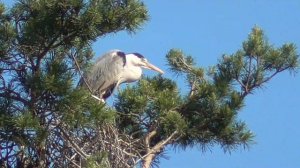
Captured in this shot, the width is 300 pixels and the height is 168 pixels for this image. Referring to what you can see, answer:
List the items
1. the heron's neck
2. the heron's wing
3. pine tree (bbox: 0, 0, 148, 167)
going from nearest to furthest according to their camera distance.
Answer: pine tree (bbox: 0, 0, 148, 167)
the heron's wing
the heron's neck

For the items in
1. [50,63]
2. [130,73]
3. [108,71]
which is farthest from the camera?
[130,73]

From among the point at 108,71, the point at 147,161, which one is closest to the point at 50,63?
the point at 147,161

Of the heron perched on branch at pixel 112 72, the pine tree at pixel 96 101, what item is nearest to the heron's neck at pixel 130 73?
the heron perched on branch at pixel 112 72

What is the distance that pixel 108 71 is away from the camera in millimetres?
9508

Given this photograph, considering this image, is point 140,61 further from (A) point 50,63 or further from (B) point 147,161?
(A) point 50,63

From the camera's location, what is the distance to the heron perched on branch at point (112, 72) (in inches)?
374

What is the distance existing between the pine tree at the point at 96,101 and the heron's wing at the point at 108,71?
0.93 m

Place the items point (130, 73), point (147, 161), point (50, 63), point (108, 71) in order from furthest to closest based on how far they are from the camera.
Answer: point (130, 73) → point (108, 71) → point (147, 161) → point (50, 63)

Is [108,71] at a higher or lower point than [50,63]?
higher

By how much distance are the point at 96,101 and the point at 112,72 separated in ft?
9.12

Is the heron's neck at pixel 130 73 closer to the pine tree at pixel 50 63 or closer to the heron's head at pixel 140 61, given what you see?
the heron's head at pixel 140 61

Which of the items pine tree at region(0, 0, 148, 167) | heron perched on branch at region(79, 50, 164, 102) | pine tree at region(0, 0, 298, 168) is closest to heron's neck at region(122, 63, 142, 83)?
heron perched on branch at region(79, 50, 164, 102)

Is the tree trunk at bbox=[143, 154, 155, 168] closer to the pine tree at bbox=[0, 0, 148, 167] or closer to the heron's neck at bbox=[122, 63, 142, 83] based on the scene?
the pine tree at bbox=[0, 0, 148, 167]

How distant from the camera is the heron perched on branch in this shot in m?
9.50
